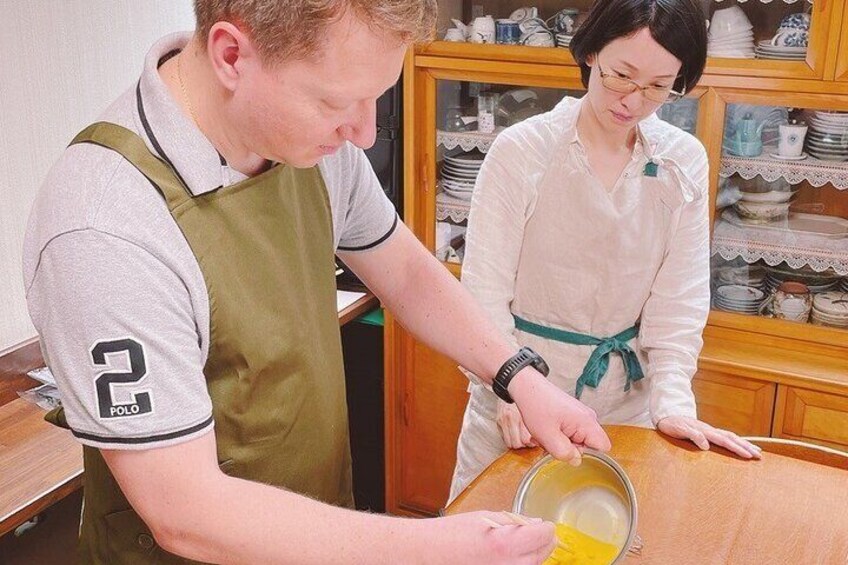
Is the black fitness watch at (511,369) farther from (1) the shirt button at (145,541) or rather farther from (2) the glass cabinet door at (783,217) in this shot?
(2) the glass cabinet door at (783,217)

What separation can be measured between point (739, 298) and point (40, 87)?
6.36 feet

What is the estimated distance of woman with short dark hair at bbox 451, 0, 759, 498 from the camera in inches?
73.1

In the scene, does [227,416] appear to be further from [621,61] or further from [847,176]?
[847,176]

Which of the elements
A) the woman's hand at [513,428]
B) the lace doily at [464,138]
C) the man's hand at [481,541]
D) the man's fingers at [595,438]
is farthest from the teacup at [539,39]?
the man's hand at [481,541]

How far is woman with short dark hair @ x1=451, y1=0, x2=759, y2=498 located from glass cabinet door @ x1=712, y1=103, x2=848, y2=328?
2.29 ft

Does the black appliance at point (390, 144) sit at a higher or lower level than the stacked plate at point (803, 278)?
higher

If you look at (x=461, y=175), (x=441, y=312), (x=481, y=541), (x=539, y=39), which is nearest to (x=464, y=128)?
(x=461, y=175)

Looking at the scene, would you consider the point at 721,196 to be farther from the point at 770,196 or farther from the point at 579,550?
the point at 579,550

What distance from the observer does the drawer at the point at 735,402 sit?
2447 millimetres

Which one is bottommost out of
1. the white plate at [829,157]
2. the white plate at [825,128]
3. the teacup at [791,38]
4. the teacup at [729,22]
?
the white plate at [829,157]

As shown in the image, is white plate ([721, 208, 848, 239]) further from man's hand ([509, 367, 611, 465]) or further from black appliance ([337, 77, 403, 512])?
man's hand ([509, 367, 611, 465])

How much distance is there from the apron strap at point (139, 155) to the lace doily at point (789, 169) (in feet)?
6.05

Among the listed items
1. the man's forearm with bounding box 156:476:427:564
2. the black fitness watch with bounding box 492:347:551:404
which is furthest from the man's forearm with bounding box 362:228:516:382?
the man's forearm with bounding box 156:476:427:564

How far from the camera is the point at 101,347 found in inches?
37.9
